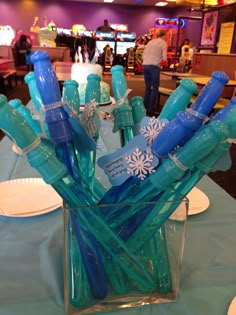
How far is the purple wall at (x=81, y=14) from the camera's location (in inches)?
450

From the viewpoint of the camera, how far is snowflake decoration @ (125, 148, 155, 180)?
391 millimetres

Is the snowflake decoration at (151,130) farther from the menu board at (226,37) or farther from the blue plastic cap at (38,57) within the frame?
the menu board at (226,37)

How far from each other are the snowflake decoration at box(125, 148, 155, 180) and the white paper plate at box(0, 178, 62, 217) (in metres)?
0.34

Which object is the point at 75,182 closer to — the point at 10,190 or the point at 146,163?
the point at 146,163

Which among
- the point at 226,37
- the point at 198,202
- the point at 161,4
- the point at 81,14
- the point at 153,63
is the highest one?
the point at 161,4

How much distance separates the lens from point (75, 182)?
1.35 ft

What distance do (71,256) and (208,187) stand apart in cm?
53

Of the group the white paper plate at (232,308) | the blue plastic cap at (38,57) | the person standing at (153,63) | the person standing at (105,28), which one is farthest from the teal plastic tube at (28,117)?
the person standing at (105,28)

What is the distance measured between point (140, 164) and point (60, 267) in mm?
246

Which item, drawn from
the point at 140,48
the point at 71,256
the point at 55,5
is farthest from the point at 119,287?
the point at 55,5

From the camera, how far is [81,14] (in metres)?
11.9

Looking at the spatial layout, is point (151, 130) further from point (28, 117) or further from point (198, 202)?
point (198, 202)

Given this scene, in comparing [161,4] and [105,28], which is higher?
[161,4]

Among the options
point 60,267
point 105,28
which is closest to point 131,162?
point 60,267
